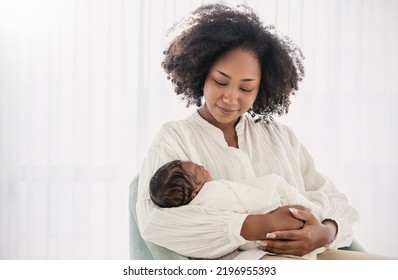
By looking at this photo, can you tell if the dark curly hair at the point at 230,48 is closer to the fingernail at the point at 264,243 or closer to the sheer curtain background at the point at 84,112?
the sheer curtain background at the point at 84,112

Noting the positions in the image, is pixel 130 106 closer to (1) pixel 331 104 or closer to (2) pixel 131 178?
(2) pixel 131 178

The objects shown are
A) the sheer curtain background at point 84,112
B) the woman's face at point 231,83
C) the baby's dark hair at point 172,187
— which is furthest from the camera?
the sheer curtain background at point 84,112

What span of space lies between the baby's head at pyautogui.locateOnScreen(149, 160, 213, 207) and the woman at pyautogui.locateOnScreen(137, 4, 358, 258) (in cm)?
3

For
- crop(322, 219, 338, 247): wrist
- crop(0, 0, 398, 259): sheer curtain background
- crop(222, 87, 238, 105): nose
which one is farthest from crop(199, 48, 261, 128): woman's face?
crop(322, 219, 338, 247): wrist

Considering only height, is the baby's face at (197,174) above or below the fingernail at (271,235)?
above

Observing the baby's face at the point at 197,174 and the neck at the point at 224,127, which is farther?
the neck at the point at 224,127

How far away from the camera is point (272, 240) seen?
1986 millimetres

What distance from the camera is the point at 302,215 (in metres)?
2.01

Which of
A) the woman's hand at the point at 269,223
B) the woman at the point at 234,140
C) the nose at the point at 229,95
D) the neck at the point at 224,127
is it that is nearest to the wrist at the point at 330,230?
the woman at the point at 234,140

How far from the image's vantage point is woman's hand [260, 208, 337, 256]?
6.52 feet

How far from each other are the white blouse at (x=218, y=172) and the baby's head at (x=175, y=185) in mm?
32

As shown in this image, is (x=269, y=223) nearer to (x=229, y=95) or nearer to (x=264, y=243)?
(x=264, y=243)

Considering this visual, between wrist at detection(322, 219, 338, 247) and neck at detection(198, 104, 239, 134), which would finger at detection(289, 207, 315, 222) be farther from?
neck at detection(198, 104, 239, 134)

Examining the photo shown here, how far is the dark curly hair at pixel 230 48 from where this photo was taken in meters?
2.07
